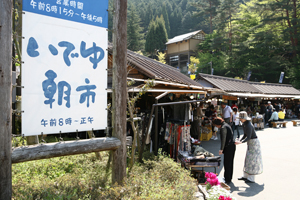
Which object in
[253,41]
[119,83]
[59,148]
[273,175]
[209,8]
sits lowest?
[273,175]

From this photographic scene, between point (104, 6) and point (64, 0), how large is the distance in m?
0.61

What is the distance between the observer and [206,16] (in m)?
50.1

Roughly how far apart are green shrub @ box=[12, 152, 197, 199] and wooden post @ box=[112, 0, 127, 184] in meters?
0.37

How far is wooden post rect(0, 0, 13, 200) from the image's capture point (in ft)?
8.42

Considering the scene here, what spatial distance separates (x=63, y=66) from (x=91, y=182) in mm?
2100

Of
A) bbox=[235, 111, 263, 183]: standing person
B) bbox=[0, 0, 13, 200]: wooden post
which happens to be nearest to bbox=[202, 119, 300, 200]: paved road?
bbox=[235, 111, 263, 183]: standing person

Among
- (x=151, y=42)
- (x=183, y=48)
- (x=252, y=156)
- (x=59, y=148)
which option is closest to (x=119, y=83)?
(x=59, y=148)

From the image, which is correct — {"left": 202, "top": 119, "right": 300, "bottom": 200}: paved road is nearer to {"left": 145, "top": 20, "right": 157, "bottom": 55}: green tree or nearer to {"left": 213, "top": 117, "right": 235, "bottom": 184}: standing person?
{"left": 213, "top": 117, "right": 235, "bottom": 184}: standing person

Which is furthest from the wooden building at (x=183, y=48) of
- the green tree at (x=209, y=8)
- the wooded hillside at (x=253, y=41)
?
the green tree at (x=209, y=8)

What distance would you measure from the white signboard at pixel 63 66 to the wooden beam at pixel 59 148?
0.65ft

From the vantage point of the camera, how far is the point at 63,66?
306 centimetres

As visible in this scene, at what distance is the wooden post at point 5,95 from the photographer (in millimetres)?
2566

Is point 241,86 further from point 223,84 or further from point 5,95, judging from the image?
point 5,95

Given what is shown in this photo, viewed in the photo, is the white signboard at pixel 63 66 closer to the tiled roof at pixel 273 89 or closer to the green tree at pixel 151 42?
the tiled roof at pixel 273 89
